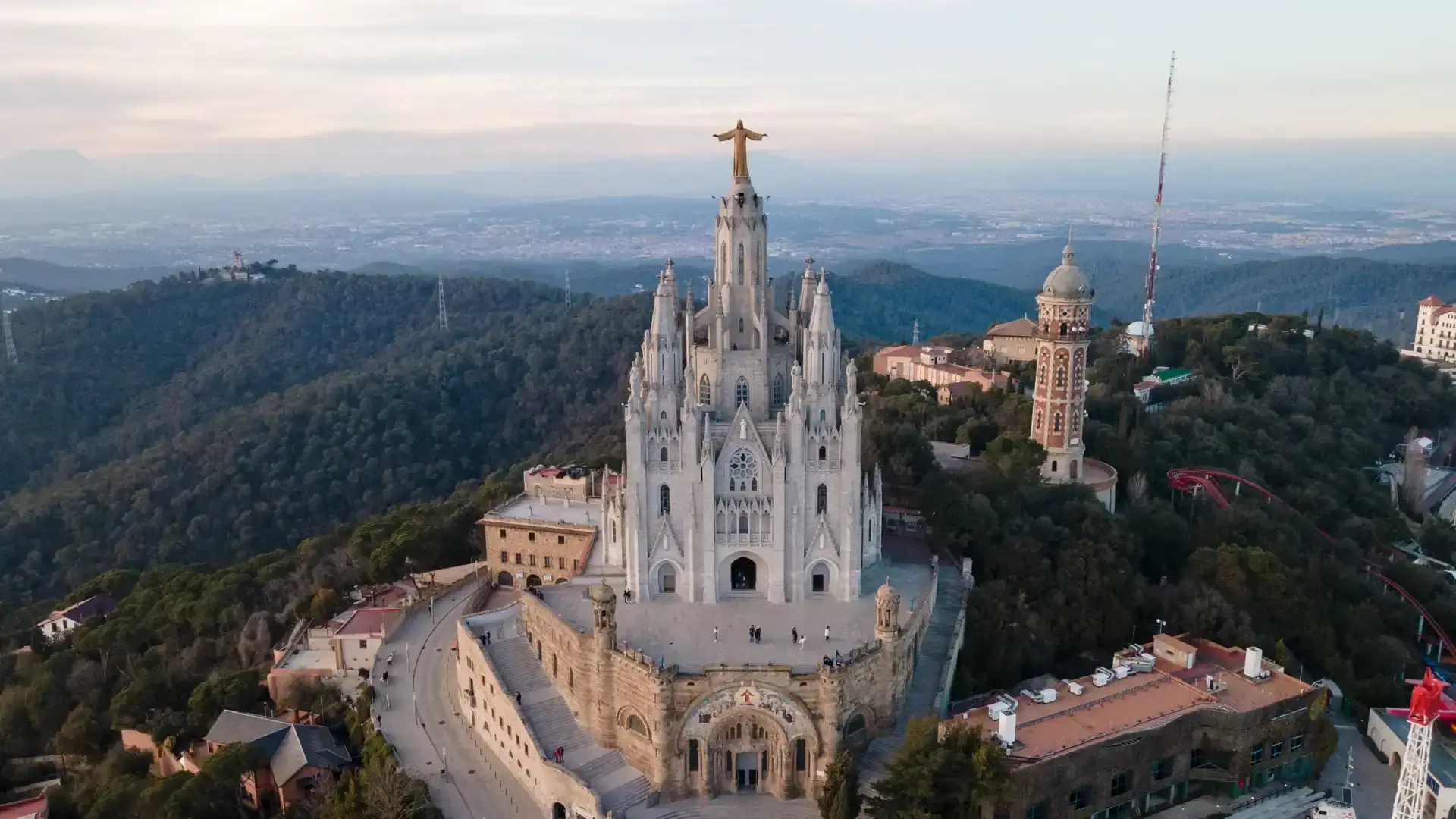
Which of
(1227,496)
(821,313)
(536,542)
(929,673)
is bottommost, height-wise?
(1227,496)

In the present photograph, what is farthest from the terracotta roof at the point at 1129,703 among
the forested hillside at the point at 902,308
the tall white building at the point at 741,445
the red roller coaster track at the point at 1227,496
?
the forested hillside at the point at 902,308

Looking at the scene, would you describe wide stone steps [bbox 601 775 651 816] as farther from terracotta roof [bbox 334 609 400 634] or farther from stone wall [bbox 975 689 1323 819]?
terracotta roof [bbox 334 609 400 634]

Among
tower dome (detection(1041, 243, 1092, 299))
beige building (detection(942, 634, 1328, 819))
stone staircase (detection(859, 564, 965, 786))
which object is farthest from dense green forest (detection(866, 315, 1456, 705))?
tower dome (detection(1041, 243, 1092, 299))

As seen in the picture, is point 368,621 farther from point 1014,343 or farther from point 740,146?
point 1014,343

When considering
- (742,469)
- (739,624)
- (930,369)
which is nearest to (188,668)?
(739,624)

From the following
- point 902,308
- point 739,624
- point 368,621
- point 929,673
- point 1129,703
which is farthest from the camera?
point 902,308
